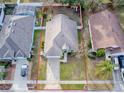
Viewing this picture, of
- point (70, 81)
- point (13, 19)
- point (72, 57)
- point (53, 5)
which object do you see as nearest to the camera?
point (70, 81)

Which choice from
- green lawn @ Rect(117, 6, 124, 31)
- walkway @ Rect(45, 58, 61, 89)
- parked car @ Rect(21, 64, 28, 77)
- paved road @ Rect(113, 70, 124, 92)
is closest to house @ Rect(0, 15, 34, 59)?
parked car @ Rect(21, 64, 28, 77)

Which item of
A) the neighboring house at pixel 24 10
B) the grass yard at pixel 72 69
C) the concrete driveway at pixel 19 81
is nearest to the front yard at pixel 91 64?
the grass yard at pixel 72 69

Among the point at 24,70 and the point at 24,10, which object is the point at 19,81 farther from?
the point at 24,10

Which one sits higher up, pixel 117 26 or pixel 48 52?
pixel 117 26

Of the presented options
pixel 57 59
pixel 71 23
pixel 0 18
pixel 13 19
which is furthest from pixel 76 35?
pixel 0 18

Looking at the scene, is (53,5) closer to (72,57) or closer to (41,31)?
(41,31)

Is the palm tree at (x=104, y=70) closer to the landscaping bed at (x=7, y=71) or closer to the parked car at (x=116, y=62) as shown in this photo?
the parked car at (x=116, y=62)

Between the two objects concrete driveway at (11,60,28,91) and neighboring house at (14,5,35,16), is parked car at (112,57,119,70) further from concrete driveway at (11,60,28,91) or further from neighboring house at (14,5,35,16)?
neighboring house at (14,5,35,16)
